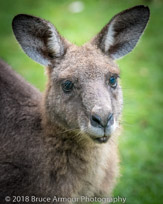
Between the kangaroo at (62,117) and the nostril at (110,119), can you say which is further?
the kangaroo at (62,117)

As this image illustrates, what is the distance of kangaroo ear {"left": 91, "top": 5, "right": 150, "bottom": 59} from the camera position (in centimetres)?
506

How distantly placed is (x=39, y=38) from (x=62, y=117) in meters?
1.18

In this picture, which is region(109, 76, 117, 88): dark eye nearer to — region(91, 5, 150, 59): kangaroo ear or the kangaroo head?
the kangaroo head

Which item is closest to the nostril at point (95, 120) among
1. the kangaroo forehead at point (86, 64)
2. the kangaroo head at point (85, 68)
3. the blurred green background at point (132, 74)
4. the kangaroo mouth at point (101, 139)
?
the kangaroo head at point (85, 68)

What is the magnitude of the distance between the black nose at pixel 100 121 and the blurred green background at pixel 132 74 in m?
Answer: 1.14

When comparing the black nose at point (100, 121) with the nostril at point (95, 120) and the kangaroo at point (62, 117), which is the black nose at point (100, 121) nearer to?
the nostril at point (95, 120)

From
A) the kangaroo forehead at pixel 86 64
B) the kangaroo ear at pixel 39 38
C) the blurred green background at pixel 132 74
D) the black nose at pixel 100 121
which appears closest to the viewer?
the black nose at pixel 100 121

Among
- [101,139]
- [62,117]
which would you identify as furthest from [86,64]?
[101,139]

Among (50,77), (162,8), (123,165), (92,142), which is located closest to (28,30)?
(50,77)

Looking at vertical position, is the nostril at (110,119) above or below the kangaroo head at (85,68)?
below

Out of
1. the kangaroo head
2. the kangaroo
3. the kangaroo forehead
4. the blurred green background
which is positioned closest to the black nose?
the kangaroo head

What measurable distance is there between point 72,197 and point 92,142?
733 millimetres

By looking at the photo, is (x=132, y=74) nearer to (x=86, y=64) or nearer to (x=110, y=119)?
(x=86, y=64)

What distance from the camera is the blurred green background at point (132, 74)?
7.19 m
